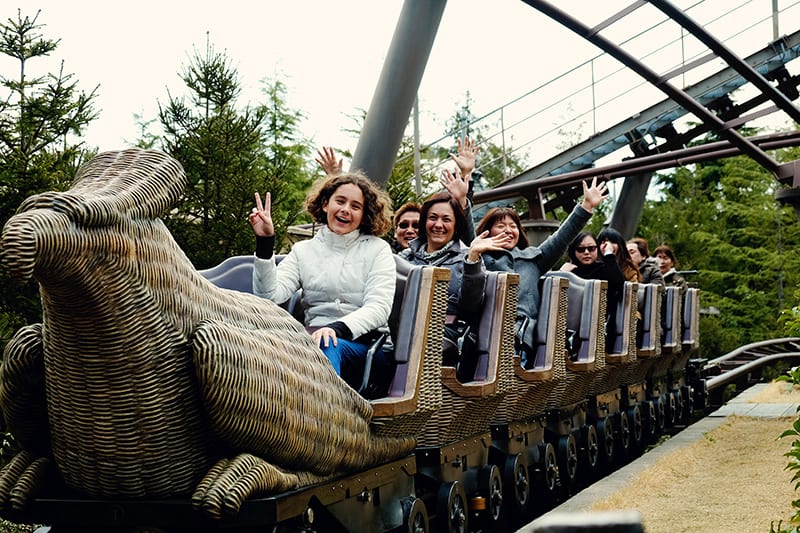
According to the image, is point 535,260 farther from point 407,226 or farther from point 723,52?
point 723,52

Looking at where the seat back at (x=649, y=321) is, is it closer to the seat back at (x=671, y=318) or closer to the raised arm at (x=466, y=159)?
the seat back at (x=671, y=318)

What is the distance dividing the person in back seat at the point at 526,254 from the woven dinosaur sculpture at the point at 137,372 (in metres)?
3.41

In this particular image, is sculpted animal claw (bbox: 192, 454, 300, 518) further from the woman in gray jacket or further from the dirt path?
the dirt path

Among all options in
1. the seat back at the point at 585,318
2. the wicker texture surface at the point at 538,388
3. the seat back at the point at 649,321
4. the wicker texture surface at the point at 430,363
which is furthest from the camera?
the seat back at the point at 649,321

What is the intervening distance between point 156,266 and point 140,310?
0.16 metres

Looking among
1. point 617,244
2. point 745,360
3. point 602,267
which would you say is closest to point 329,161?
point 602,267

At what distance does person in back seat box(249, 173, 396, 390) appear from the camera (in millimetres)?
4094

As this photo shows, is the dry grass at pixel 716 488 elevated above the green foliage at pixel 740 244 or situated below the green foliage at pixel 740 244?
below

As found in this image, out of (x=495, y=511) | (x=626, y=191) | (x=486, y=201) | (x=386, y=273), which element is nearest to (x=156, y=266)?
(x=386, y=273)

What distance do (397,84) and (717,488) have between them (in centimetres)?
546

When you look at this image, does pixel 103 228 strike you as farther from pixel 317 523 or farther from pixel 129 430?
pixel 317 523

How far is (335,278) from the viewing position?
4297 millimetres

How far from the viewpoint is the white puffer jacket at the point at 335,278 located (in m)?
4.22

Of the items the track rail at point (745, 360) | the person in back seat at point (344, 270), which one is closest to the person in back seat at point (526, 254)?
the person in back seat at point (344, 270)
